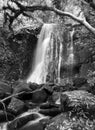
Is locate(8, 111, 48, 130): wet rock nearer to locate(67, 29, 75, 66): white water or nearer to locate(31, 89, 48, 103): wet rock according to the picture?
locate(31, 89, 48, 103): wet rock

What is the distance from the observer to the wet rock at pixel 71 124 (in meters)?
5.47

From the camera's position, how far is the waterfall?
52.4 ft

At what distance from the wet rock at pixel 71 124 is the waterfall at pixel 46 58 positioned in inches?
379

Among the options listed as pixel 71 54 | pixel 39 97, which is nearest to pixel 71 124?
pixel 39 97

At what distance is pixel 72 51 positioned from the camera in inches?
625

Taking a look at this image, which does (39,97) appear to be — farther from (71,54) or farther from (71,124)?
(71,54)

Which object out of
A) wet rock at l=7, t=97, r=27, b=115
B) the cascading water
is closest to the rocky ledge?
wet rock at l=7, t=97, r=27, b=115

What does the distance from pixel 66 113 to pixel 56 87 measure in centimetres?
609

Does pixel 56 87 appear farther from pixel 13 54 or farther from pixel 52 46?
pixel 13 54

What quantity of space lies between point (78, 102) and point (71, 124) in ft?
2.25

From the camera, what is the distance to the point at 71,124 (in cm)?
555

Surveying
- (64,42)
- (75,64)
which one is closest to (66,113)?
(75,64)

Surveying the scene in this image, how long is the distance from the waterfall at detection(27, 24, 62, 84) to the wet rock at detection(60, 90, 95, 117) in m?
9.16

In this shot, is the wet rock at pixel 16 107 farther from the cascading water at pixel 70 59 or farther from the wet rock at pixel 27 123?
the cascading water at pixel 70 59
